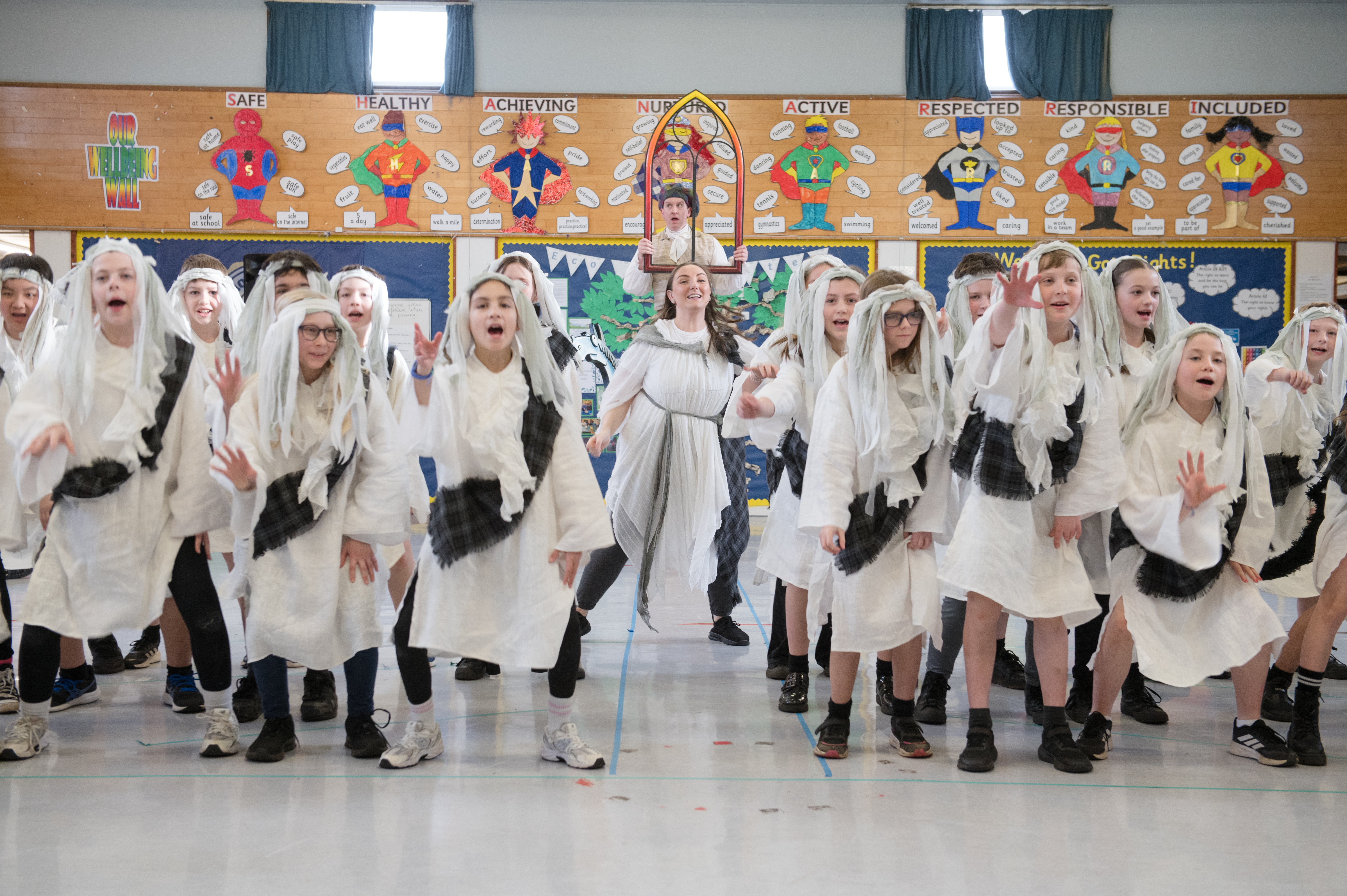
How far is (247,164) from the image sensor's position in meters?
8.89

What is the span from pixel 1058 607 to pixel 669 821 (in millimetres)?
1352

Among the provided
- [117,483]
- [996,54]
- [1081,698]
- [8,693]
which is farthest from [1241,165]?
[8,693]

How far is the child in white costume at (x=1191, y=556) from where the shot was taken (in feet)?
11.0

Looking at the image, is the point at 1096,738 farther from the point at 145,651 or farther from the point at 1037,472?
the point at 145,651

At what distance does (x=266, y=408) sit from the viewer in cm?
325

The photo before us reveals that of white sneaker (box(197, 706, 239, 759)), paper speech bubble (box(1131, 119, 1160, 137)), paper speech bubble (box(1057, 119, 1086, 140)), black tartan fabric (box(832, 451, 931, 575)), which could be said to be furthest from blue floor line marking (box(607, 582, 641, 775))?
paper speech bubble (box(1131, 119, 1160, 137))

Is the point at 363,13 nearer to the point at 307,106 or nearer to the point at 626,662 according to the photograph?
the point at 307,106

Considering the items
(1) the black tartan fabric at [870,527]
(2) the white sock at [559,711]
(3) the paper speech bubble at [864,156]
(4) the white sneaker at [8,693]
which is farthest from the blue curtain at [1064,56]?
(4) the white sneaker at [8,693]

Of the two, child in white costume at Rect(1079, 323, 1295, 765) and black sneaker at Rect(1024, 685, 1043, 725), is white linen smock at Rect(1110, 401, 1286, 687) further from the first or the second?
black sneaker at Rect(1024, 685, 1043, 725)

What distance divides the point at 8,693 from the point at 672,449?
2.70 metres

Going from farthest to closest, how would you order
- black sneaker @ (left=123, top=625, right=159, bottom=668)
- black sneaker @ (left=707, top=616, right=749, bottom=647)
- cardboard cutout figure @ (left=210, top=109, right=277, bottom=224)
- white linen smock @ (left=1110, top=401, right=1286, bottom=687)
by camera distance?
cardboard cutout figure @ (left=210, top=109, right=277, bottom=224) < black sneaker @ (left=707, top=616, right=749, bottom=647) < black sneaker @ (left=123, top=625, right=159, bottom=668) < white linen smock @ (left=1110, top=401, right=1286, bottom=687)

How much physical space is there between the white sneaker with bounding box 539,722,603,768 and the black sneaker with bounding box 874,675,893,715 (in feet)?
3.70

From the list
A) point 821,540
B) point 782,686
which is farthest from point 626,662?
point 821,540

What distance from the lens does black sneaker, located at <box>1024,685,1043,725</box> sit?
12.7ft
